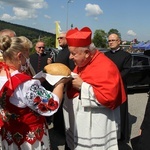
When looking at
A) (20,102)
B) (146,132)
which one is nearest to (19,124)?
(20,102)

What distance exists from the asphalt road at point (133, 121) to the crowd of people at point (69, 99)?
2.31 ft

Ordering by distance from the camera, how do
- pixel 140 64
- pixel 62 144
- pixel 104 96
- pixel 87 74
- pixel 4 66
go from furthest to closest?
pixel 140 64 → pixel 62 144 → pixel 87 74 → pixel 104 96 → pixel 4 66

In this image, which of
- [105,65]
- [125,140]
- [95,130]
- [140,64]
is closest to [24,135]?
[95,130]

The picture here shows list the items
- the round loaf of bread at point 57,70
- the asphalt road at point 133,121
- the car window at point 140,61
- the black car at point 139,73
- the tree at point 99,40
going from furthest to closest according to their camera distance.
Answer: the tree at point 99,40, the car window at point 140,61, the black car at point 139,73, the asphalt road at point 133,121, the round loaf of bread at point 57,70

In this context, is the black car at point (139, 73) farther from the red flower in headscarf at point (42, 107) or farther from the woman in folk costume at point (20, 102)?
the red flower in headscarf at point (42, 107)

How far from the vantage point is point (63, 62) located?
4652 mm

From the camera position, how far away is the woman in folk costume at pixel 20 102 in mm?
1931

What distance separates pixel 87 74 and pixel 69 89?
29 cm

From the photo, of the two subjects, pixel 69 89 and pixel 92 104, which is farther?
pixel 69 89

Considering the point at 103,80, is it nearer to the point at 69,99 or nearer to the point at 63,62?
the point at 69,99

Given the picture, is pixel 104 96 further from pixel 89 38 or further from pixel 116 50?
pixel 116 50

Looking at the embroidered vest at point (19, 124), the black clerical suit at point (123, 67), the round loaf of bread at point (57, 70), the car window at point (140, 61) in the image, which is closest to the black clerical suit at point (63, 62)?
the black clerical suit at point (123, 67)

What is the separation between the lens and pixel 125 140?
4637mm

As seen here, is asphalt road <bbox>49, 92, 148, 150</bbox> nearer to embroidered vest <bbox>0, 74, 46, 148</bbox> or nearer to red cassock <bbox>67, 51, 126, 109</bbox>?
red cassock <bbox>67, 51, 126, 109</bbox>
